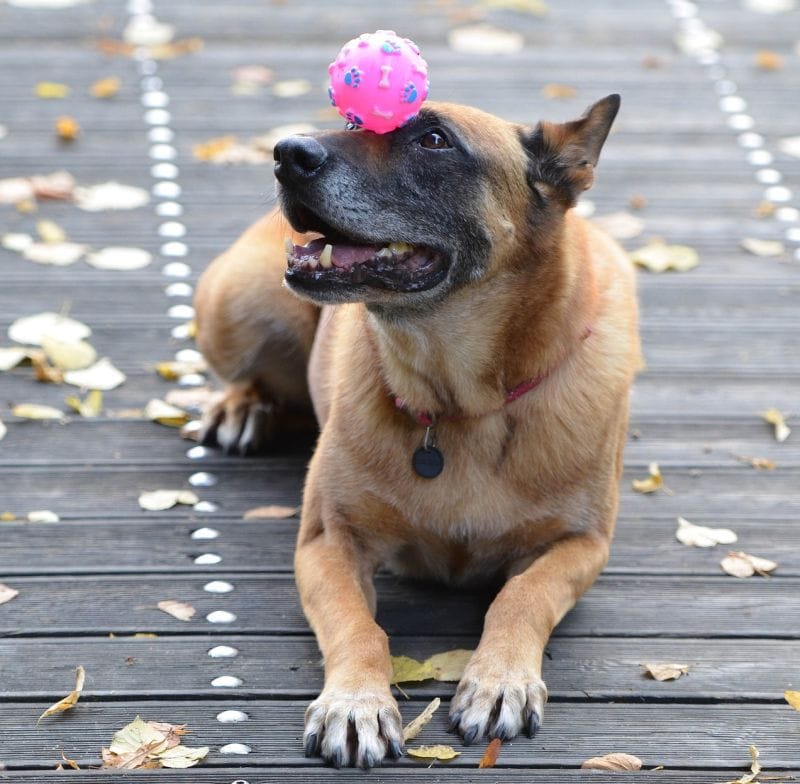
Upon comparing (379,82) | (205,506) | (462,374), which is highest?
(379,82)

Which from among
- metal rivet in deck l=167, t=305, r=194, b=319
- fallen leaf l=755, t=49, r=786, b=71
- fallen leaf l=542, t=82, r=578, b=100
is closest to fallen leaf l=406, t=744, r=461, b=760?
metal rivet in deck l=167, t=305, r=194, b=319

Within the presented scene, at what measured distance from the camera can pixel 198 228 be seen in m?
5.64

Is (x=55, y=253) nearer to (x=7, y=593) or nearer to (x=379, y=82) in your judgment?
(x=7, y=593)

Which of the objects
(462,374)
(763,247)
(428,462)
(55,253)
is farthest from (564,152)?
(55,253)

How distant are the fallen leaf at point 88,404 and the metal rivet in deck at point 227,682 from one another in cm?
155

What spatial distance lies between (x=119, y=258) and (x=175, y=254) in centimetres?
23

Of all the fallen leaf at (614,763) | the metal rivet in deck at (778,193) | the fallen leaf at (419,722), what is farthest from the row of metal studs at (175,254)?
the metal rivet in deck at (778,193)

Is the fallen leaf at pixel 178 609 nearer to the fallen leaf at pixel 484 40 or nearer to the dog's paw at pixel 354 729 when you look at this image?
the dog's paw at pixel 354 729

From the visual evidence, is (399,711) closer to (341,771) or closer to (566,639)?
(341,771)

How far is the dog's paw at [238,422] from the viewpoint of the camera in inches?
166

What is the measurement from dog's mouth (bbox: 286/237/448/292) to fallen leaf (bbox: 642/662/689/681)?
3.45 feet

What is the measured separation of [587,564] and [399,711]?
2.15ft

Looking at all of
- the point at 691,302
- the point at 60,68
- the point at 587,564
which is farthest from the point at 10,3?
the point at 587,564

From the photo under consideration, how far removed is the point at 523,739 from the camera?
9.23 feet
